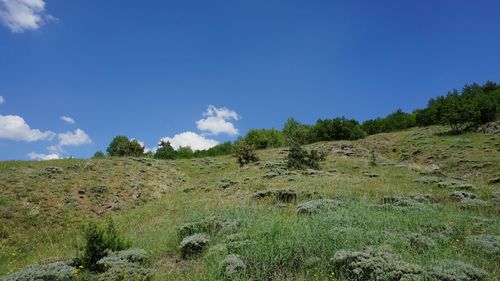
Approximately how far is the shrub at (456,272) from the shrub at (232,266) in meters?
3.36

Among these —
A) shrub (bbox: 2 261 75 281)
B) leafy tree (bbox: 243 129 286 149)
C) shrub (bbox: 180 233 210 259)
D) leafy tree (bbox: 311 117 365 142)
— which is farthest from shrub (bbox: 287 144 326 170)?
leafy tree (bbox: 243 129 286 149)

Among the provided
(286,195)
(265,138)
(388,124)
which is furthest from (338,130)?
(286,195)

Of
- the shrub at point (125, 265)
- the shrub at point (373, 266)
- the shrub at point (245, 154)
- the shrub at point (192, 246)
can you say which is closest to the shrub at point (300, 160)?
the shrub at point (245, 154)

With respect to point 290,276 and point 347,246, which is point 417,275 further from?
point 290,276

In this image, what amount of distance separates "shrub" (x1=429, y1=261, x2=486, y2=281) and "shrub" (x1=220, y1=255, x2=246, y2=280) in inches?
132

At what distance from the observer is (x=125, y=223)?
50.0 ft

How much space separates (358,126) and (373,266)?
2298 inches

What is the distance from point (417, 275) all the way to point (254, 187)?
46.0 feet

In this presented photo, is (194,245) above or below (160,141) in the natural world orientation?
below

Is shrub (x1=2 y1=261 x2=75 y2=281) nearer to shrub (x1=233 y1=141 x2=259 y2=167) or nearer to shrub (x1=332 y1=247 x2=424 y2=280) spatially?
shrub (x1=332 y1=247 x2=424 y2=280)

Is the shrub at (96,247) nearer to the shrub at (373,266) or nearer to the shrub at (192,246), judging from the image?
the shrub at (192,246)

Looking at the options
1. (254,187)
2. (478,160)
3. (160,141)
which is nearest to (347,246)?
(254,187)

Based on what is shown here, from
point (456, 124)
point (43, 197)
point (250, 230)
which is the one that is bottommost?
point (250, 230)

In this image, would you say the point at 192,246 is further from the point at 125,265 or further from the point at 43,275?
the point at 43,275
